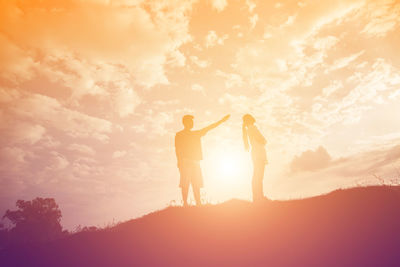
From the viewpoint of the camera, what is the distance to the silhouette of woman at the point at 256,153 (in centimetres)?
1027

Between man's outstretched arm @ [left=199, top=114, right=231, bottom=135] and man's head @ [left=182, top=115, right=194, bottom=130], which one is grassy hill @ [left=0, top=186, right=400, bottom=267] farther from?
man's head @ [left=182, top=115, right=194, bottom=130]

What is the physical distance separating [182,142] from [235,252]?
4.52 meters

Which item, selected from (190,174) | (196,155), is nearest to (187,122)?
(196,155)

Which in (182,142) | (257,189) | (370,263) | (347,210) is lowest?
(370,263)

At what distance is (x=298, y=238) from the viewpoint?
754 cm

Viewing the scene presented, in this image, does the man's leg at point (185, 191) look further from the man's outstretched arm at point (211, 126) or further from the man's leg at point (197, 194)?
the man's outstretched arm at point (211, 126)

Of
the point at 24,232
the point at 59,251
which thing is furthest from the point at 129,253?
the point at 24,232

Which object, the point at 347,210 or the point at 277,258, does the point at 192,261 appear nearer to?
the point at 277,258

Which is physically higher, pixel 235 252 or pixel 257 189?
pixel 257 189

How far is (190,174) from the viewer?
33.7 ft

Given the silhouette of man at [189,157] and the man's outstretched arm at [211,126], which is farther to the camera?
the man's outstretched arm at [211,126]

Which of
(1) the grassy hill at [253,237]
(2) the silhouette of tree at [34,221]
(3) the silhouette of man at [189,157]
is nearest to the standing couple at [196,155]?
(3) the silhouette of man at [189,157]

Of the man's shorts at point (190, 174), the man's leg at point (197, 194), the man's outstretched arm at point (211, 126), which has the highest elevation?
the man's outstretched arm at point (211, 126)

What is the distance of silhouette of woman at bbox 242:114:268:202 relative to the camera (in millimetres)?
10273
